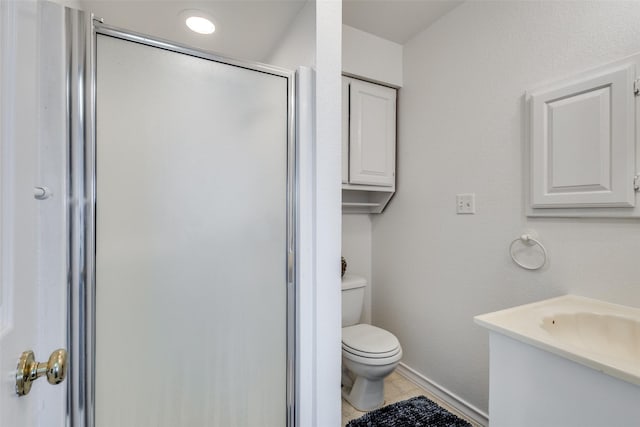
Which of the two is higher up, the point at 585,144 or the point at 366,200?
the point at 585,144

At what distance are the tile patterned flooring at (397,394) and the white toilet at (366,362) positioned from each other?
0.15ft

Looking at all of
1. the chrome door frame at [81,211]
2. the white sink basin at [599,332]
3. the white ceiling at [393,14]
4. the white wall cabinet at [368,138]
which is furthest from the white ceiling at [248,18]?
the white sink basin at [599,332]

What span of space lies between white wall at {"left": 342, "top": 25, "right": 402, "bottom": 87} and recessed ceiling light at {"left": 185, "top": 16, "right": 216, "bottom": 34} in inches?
34.0

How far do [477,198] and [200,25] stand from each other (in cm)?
186

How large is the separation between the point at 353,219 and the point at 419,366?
1185 mm

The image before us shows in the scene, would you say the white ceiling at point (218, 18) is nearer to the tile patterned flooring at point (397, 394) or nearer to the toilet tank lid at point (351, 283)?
the toilet tank lid at point (351, 283)

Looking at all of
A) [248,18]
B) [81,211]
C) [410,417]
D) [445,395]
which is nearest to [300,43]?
[248,18]

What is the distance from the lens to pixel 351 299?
2.09 meters

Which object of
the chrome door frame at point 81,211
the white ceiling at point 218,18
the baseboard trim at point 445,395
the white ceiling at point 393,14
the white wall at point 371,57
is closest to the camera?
the chrome door frame at point 81,211

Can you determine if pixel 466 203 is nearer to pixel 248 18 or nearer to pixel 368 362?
pixel 368 362

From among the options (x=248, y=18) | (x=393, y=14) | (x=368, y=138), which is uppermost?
(x=393, y=14)

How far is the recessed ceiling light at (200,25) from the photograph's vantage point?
5.01 ft

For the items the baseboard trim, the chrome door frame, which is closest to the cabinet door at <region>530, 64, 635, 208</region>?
the baseboard trim

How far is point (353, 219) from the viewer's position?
7.89 feet
